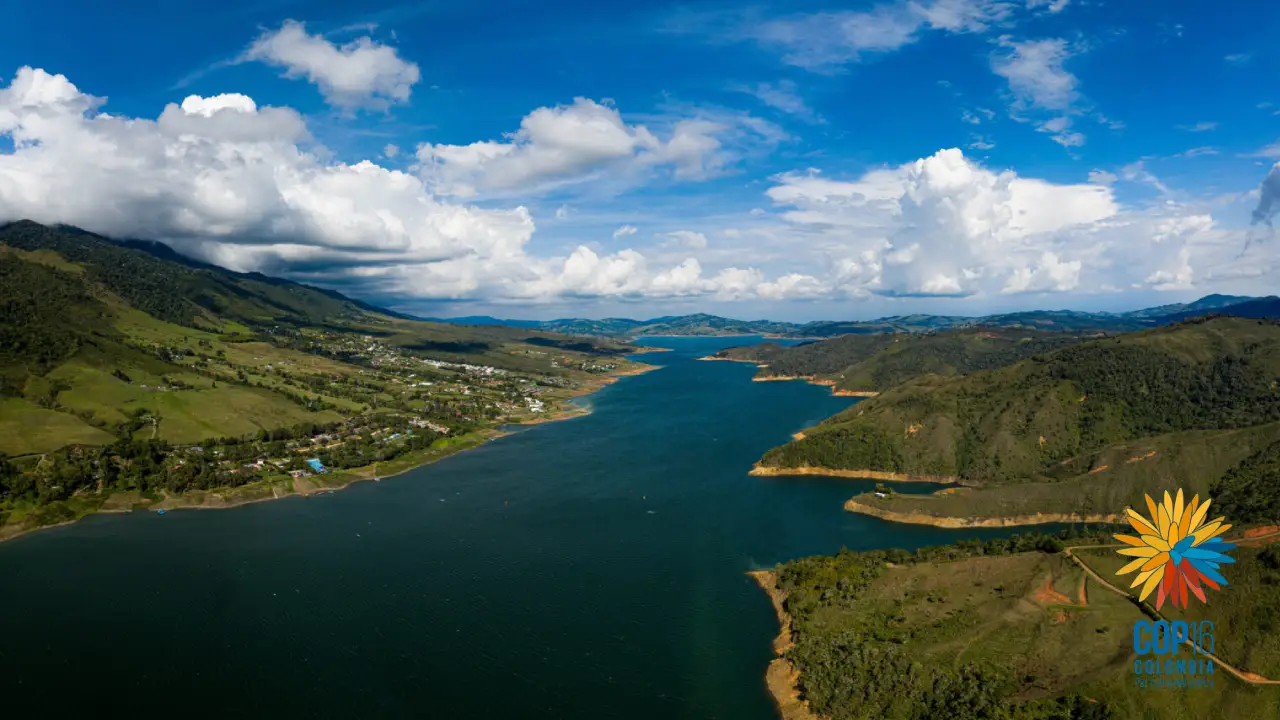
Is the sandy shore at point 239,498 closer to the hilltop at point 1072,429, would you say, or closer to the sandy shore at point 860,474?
the sandy shore at point 860,474

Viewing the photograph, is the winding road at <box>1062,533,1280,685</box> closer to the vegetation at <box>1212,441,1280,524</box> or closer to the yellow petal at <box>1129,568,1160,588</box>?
the yellow petal at <box>1129,568,1160,588</box>

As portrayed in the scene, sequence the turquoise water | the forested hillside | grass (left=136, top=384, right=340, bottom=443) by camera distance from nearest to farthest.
A: the turquoise water → the forested hillside → grass (left=136, top=384, right=340, bottom=443)

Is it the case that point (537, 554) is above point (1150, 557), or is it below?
below

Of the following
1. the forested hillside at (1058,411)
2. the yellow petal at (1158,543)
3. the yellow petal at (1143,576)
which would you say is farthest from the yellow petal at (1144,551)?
the forested hillside at (1058,411)

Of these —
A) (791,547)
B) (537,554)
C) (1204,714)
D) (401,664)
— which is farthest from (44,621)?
(1204,714)

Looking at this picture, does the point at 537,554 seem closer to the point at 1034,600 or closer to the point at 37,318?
A: the point at 1034,600

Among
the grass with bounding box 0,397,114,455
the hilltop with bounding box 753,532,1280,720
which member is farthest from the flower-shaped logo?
the grass with bounding box 0,397,114,455
